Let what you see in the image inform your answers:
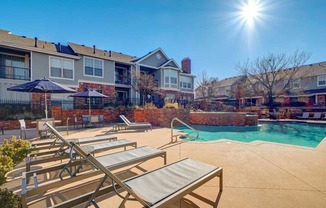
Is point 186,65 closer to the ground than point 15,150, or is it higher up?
higher up

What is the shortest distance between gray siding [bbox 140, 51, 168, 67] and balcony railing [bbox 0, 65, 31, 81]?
13361 millimetres

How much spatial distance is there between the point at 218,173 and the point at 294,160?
3298 mm

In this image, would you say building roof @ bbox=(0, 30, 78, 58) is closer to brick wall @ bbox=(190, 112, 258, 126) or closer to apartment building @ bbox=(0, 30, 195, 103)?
apartment building @ bbox=(0, 30, 195, 103)

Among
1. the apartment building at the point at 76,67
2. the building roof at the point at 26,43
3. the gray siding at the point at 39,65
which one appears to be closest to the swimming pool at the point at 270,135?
the apartment building at the point at 76,67

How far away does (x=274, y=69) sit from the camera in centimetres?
2348

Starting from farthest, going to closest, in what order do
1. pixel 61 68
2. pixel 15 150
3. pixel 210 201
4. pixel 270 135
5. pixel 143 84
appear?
pixel 143 84
pixel 61 68
pixel 270 135
pixel 15 150
pixel 210 201

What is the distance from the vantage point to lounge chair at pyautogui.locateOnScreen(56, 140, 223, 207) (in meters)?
1.92

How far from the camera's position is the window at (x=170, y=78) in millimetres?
25286

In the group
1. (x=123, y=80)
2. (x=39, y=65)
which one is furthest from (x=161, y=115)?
(x=39, y=65)

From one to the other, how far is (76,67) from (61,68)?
1.47 m

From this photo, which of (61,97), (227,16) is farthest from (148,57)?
(227,16)

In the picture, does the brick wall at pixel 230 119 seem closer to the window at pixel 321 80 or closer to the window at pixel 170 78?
the window at pixel 170 78

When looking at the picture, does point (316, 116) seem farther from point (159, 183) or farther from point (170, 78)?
point (159, 183)

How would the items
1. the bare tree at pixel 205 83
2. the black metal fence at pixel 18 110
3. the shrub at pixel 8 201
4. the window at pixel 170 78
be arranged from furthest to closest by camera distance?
the bare tree at pixel 205 83, the window at pixel 170 78, the black metal fence at pixel 18 110, the shrub at pixel 8 201
